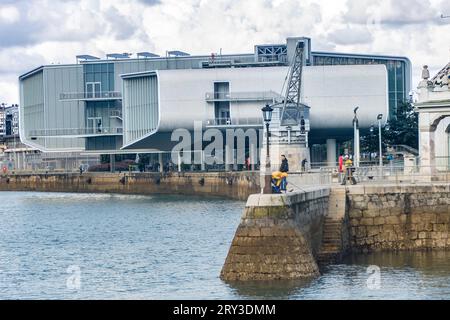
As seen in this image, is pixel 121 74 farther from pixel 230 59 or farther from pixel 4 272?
pixel 4 272

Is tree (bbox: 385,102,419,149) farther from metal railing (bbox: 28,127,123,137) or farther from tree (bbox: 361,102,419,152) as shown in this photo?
metal railing (bbox: 28,127,123,137)

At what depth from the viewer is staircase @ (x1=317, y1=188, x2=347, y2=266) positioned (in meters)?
44.7

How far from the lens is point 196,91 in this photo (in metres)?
128

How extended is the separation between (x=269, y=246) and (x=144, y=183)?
8600 cm

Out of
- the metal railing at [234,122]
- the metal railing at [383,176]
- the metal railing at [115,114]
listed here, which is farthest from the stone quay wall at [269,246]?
the metal railing at [115,114]

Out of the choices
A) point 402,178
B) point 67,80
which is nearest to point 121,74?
point 67,80

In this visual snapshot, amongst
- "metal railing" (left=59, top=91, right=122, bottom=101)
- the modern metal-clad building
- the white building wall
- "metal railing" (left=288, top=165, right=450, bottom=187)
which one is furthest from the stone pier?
"metal railing" (left=59, top=91, right=122, bottom=101)

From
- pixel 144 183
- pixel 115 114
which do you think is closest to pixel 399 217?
pixel 144 183

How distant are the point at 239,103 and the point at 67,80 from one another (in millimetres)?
30502

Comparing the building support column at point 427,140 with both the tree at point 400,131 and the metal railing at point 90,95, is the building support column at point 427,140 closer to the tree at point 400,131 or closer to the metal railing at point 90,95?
the tree at point 400,131

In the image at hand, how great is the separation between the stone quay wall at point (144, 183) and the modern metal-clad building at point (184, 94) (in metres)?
5.83

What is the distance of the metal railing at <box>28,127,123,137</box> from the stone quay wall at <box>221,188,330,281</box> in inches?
4162

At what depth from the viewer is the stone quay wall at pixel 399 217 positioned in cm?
4797

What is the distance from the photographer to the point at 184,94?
127500 millimetres
